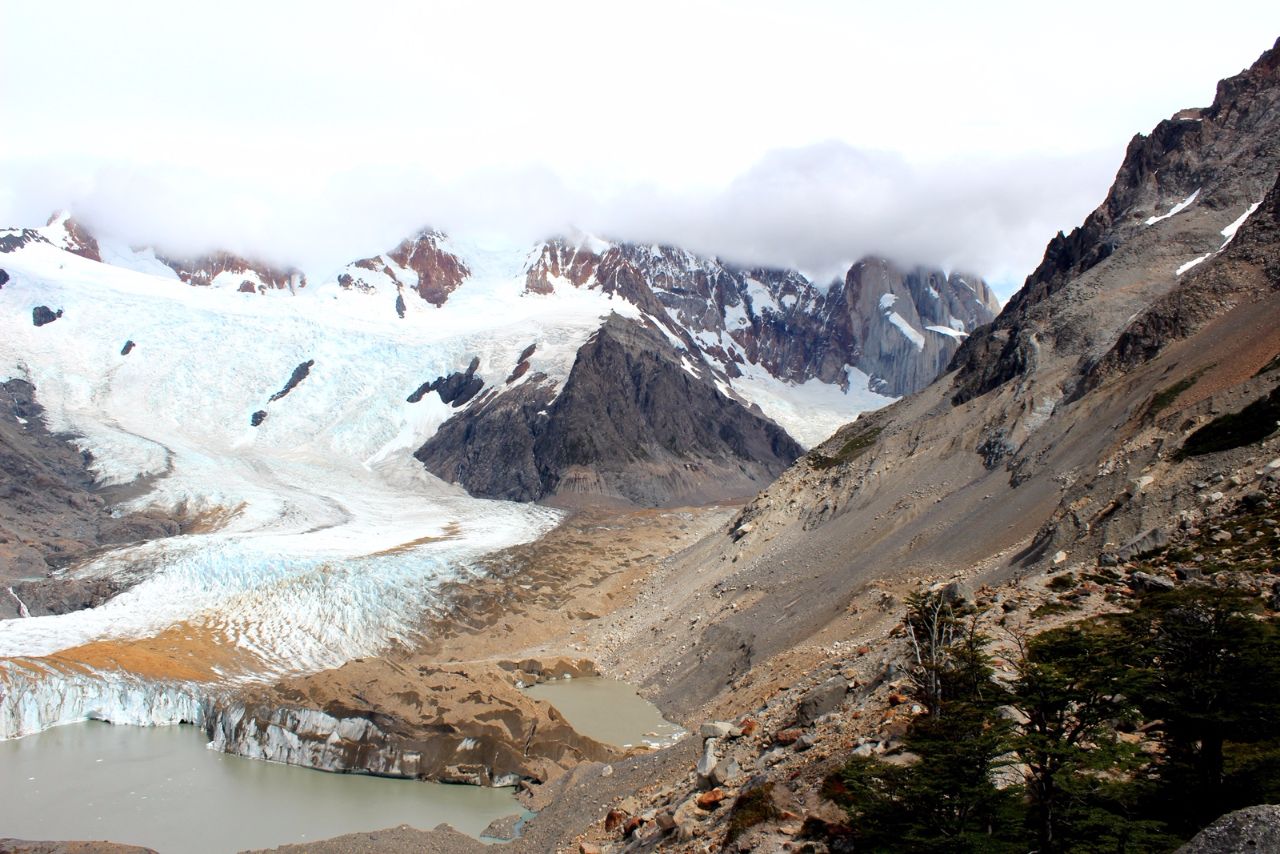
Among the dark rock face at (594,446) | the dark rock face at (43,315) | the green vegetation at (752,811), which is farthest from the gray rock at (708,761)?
the dark rock face at (43,315)

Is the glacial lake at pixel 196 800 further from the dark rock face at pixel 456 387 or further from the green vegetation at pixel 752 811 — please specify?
the dark rock face at pixel 456 387

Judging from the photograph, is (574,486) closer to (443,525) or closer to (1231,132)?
(443,525)

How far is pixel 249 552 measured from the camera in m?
72.5

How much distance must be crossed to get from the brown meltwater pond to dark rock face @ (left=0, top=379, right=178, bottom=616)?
39.2 meters

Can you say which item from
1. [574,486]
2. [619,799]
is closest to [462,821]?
[619,799]

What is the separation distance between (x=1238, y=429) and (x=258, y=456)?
13773 centimetres

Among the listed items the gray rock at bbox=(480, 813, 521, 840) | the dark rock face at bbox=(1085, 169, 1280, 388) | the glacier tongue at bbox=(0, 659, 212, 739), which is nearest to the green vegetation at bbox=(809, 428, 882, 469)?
the dark rock face at bbox=(1085, 169, 1280, 388)

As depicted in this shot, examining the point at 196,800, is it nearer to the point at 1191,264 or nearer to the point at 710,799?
the point at 710,799

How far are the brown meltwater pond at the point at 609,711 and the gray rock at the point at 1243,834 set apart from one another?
100ft

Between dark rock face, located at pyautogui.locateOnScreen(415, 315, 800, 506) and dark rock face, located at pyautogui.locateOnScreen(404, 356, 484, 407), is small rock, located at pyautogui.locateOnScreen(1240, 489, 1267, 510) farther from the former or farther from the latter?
dark rock face, located at pyautogui.locateOnScreen(404, 356, 484, 407)

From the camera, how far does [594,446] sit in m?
173

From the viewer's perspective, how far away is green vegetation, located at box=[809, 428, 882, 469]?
6581cm

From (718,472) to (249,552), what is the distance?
391ft

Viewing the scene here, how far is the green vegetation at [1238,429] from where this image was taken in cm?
2706
